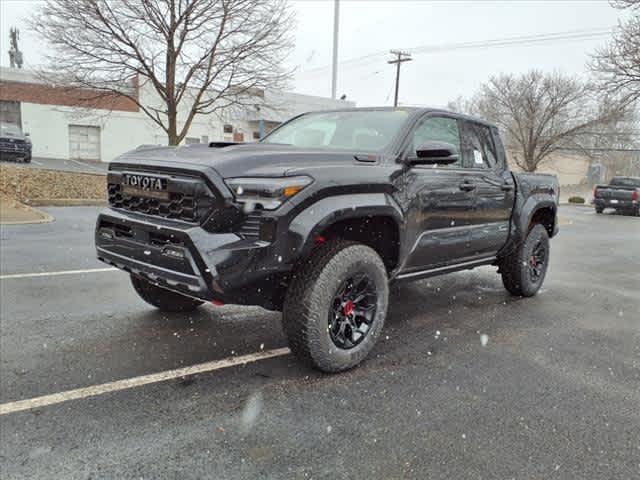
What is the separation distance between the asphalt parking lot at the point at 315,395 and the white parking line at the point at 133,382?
0.10ft

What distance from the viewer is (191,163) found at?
3027mm

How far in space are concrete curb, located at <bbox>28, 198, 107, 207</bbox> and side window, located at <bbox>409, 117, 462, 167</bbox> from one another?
37.3 feet

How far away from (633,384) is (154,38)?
13920 mm

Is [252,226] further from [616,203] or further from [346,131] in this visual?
[616,203]

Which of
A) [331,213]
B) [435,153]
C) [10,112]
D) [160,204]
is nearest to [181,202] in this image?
[160,204]

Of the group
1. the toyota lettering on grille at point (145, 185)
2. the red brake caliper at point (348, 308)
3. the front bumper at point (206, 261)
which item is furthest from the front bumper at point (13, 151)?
the red brake caliper at point (348, 308)

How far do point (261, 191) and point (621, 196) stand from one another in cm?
2368

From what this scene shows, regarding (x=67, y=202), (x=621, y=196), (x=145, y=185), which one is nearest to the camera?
(x=145, y=185)

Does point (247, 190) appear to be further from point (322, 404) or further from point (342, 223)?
point (322, 404)

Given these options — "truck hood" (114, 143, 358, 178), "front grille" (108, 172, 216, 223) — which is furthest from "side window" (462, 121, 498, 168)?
"front grille" (108, 172, 216, 223)

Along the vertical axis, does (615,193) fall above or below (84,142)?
below

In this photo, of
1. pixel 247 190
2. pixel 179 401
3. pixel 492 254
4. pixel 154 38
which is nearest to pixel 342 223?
pixel 247 190

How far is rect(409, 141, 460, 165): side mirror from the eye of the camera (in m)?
3.56

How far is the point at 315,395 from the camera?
3.09 meters
